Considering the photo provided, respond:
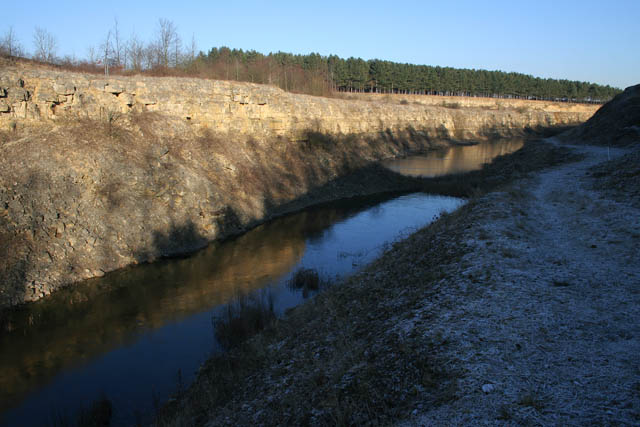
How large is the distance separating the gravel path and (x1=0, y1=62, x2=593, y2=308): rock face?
1407 cm

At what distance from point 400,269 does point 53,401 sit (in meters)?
9.29

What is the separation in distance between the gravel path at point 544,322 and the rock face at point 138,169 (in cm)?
1407

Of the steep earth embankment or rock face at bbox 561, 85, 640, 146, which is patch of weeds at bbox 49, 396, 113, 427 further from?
rock face at bbox 561, 85, 640, 146

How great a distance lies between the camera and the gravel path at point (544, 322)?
516cm

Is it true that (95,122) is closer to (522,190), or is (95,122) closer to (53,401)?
(53,401)

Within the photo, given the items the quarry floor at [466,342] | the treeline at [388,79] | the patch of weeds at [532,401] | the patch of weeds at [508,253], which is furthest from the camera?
the treeline at [388,79]

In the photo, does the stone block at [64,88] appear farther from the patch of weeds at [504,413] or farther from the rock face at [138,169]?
the patch of weeds at [504,413]

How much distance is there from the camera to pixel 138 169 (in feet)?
71.8

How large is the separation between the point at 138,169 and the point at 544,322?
2057cm

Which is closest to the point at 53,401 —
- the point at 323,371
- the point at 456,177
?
the point at 323,371

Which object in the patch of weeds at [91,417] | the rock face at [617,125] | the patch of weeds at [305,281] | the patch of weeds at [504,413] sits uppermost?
the rock face at [617,125]

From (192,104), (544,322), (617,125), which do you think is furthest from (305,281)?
(617,125)

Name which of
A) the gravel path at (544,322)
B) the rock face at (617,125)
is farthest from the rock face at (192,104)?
the rock face at (617,125)

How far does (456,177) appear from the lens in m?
35.4
